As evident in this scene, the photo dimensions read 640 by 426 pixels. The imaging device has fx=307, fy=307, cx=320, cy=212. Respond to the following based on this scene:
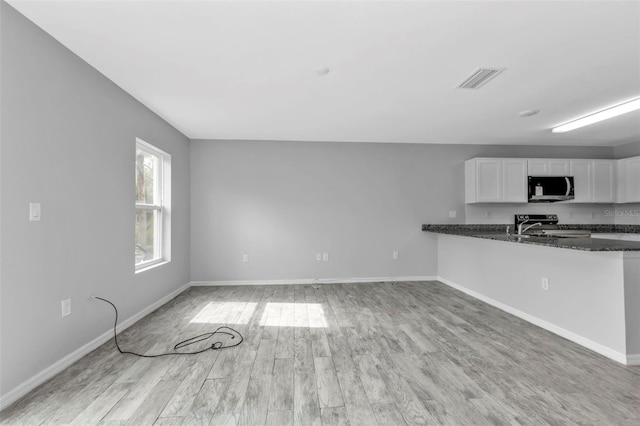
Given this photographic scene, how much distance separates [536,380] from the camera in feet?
6.97

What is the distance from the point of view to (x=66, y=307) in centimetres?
231

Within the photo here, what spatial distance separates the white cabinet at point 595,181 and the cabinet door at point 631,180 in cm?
15

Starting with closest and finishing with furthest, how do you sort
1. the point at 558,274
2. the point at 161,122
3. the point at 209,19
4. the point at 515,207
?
the point at 209,19 → the point at 558,274 → the point at 161,122 → the point at 515,207

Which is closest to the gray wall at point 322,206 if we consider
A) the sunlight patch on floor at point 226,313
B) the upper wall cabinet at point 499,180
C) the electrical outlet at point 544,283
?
the upper wall cabinet at point 499,180

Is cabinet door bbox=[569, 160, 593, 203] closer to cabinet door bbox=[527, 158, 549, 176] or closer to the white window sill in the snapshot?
cabinet door bbox=[527, 158, 549, 176]

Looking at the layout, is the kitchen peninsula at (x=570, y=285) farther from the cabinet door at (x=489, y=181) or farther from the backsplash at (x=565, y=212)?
the backsplash at (x=565, y=212)

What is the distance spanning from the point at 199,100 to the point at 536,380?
3.82 meters

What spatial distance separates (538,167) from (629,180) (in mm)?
1535

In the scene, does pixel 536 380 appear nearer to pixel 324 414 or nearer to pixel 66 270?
pixel 324 414

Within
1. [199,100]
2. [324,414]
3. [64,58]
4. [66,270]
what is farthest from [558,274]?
[64,58]

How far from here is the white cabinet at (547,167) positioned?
5.16m

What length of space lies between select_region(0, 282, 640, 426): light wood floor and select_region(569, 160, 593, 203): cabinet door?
3.36 m

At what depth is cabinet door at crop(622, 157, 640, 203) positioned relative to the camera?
5.05 meters

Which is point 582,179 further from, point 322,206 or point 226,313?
point 226,313
